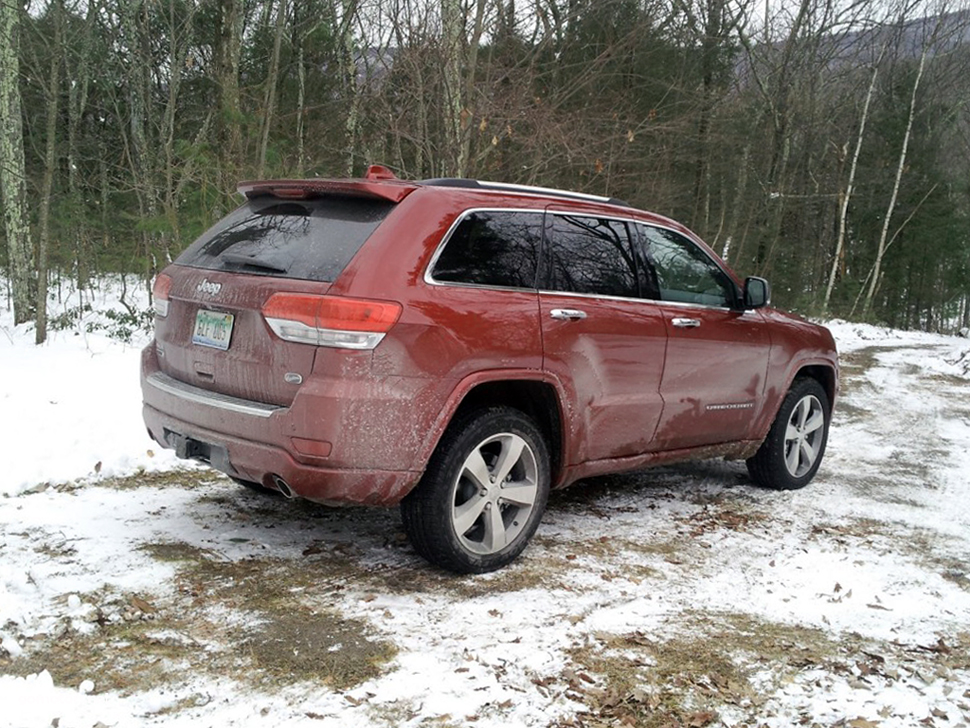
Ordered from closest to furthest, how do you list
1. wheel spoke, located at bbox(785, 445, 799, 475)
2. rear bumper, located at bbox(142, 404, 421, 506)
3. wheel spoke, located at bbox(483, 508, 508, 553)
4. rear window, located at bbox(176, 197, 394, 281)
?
rear bumper, located at bbox(142, 404, 421, 506) → rear window, located at bbox(176, 197, 394, 281) → wheel spoke, located at bbox(483, 508, 508, 553) → wheel spoke, located at bbox(785, 445, 799, 475)

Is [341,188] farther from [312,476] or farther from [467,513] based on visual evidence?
[467,513]

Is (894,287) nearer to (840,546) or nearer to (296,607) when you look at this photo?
(840,546)

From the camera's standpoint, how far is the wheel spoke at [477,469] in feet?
13.0

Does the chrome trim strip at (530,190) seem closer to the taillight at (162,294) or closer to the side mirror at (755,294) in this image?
the side mirror at (755,294)

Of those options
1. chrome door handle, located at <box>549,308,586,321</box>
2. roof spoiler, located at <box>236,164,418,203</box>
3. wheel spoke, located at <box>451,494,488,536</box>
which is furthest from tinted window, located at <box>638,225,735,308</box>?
wheel spoke, located at <box>451,494,488,536</box>

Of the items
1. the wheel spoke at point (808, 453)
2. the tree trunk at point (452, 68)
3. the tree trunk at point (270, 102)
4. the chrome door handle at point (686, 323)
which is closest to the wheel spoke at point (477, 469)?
the chrome door handle at point (686, 323)

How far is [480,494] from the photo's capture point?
13.3 feet

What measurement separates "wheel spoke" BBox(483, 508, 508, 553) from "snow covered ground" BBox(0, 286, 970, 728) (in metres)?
0.15

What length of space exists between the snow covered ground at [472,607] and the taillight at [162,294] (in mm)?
1168

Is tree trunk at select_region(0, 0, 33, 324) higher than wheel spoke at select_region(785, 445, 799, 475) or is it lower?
higher

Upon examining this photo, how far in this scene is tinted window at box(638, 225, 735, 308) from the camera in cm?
502

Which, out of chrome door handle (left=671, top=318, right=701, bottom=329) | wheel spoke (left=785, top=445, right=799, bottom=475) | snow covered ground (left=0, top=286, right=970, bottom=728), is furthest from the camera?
wheel spoke (left=785, top=445, right=799, bottom=475)

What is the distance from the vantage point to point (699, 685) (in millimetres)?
3145

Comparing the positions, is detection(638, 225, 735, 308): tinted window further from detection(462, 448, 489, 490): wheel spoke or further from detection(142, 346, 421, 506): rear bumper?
detection(142, 346, 421, 506): rear bumper
